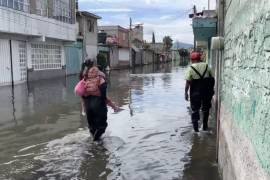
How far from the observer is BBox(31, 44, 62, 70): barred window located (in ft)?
98.7

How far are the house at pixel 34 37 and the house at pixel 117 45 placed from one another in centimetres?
1456

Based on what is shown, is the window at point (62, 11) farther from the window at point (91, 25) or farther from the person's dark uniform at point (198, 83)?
the person's dark uniform at point (198, 83)

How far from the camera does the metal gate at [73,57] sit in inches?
1464

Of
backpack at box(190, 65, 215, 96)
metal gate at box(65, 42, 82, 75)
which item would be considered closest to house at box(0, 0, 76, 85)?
metal gate at box(65, 42, 82, 75)

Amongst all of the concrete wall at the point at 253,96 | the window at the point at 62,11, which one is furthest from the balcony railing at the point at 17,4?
the concrete wall at the point at 253,96

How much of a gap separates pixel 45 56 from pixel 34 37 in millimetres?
3926

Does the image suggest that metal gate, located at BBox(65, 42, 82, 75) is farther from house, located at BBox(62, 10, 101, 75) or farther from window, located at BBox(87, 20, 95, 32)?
window, located at BBox(87, 20, 95, 32)

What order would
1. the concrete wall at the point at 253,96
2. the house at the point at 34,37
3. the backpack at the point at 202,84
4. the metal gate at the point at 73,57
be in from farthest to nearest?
the metal gate at the point at 73,57 < the house at the point at 34,37 < the backpack at the point at 202,84 < the concrete wall at the point at 253,96

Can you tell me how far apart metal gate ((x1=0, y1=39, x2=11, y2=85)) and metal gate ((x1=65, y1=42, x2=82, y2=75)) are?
1205 centimetres

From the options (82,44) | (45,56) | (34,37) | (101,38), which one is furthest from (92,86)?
(101,38)

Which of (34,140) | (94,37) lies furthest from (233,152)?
(94,37)

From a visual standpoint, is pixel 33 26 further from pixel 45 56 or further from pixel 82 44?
pixel 82 44

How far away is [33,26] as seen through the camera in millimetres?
27094

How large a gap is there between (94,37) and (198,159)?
127 feet
